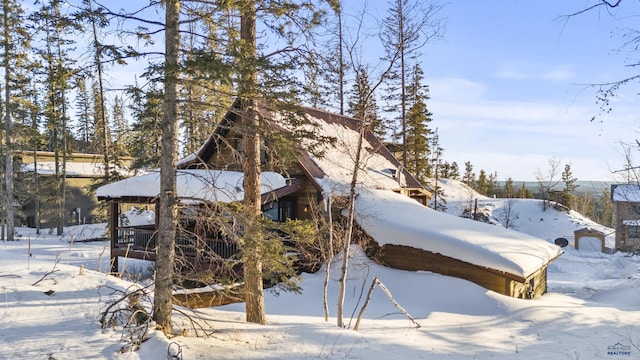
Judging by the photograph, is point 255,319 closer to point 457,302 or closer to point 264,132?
point 264,132

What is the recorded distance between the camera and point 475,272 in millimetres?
12961

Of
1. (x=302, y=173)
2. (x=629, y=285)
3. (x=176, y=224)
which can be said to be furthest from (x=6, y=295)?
(x=629, y=285)

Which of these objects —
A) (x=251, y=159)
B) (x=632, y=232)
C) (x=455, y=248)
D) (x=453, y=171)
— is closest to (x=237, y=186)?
(x=251, y=159)

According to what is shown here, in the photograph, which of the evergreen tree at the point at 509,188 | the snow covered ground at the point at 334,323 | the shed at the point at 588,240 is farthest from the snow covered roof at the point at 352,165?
the evergreen tree at the point at 509,188

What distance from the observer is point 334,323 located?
9430mm

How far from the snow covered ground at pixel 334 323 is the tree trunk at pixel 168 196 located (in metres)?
0.53

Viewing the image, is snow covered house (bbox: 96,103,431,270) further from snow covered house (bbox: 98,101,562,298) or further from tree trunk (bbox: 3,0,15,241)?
tree trunk (bbox: 3,0,15,241)

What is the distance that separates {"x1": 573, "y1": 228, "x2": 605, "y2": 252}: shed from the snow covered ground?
16.7m

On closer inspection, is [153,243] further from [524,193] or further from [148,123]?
[524,193]

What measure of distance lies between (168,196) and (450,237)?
10.2 metres

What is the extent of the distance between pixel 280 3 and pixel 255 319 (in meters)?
5.95

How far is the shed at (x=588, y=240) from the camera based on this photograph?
3216 centimetres

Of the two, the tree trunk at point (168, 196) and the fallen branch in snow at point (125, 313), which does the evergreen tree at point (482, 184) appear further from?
the fallen branch in snow at point (125, 313)

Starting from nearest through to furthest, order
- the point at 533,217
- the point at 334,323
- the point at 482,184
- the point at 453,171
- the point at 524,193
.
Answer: the point at 334,323, the point at 533,217, the point at 453,171, the point at 524,193, the point at 482,184
